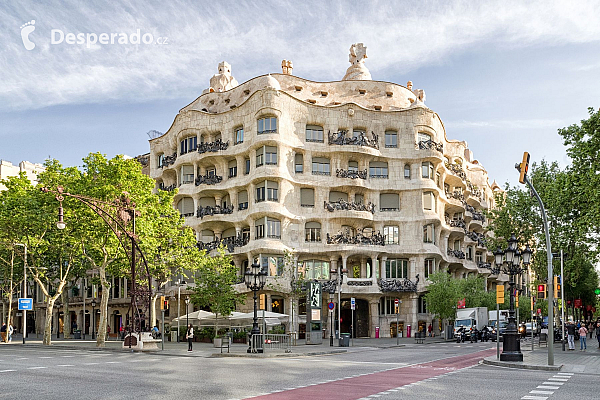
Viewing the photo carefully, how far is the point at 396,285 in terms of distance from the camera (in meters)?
59.6

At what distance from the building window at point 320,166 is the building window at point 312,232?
189 inches

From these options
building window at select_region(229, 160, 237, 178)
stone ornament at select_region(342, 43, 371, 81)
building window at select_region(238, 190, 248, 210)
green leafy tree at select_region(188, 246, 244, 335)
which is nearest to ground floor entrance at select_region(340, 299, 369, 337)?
building window at select_region(238, 190, 248, 210)

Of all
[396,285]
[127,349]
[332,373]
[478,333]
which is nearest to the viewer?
[332,373]

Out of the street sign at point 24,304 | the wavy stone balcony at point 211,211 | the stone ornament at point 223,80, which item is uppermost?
the stone ornament at point 223,80

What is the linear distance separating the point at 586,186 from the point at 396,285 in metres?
29.7

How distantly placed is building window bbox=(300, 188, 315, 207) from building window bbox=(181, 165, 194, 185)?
37.2 ft

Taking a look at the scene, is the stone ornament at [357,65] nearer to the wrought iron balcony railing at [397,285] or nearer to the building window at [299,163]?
the building window at [299,163]

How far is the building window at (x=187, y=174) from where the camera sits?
6253 cm

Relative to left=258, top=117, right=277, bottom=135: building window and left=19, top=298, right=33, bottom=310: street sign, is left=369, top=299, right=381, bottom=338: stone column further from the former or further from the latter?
left=19, top=298, right=33, bottom=310: street sign

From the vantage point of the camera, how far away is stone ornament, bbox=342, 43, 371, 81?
67.4 metres

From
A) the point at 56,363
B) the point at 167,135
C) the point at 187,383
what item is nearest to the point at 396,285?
the point at 167,135

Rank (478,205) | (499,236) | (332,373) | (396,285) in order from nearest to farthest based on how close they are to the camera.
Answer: (332,373) → (499,236) → (396,285) → (478,205)

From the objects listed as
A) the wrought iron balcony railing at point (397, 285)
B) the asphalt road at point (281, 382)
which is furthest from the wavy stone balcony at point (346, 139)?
the asphalt road at point (281, 382)

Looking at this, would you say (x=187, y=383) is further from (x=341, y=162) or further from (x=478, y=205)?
(x=478, y=205)
